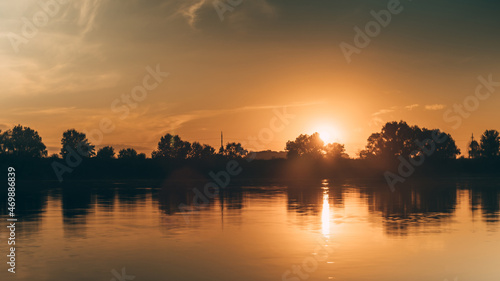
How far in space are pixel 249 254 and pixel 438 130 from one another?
608 ft

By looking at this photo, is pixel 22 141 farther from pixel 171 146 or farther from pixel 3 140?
pixel 171 146

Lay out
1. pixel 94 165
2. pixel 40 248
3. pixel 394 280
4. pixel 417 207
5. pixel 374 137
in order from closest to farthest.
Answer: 1. pixel 394 280
2. pixel 40 248
3. pixel 417 207
4. pixel 94 165
5. pixel 374 137

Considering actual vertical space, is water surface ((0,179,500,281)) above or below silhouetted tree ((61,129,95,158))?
below

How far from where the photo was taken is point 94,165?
377 feet

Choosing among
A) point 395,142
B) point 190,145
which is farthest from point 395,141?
point 190,145

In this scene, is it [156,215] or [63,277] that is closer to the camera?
[63,277]

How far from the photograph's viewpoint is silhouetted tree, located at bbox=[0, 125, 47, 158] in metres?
186

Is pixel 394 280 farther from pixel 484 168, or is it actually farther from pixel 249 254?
pixel 484 168

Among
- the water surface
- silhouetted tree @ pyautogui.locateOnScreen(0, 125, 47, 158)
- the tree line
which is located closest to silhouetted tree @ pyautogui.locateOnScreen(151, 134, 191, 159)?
the tree line

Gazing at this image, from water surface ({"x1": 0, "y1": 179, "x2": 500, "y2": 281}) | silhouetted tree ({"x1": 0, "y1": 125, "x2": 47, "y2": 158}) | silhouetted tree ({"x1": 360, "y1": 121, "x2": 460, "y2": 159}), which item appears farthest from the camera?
silhouetted tree ({"x1": 0, "y1": 125, "x2": 47, "y2": 158})

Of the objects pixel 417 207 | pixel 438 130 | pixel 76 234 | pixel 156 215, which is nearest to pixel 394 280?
pixel 76 234

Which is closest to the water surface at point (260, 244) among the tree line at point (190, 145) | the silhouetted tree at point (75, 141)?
the tree line at point (190, 145)

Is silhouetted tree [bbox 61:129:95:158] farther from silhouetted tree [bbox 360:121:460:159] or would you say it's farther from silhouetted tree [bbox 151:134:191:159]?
silhouetted tree [bbox 360:121:460:159]

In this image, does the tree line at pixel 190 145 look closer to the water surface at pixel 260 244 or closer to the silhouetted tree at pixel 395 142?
the silhouetted tree at pixel 395 142
